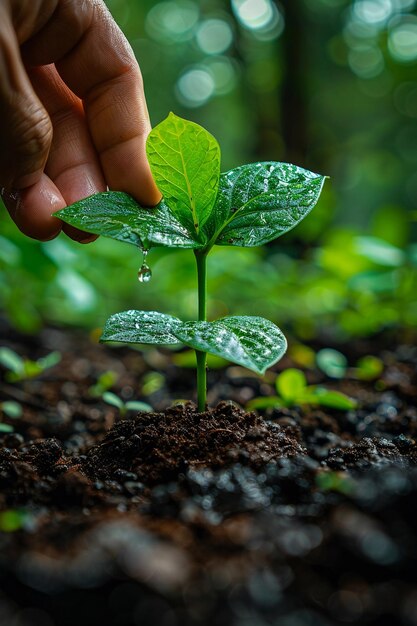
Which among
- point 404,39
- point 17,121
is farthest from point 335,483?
point 404,39

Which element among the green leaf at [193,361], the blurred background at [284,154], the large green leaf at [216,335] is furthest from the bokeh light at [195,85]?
the large green leaf at [216,335]

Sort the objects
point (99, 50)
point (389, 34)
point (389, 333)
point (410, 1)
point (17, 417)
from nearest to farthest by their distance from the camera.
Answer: point (99, 50), point (17, 417), point (389, 333), point (389, 34), point (410, 1)

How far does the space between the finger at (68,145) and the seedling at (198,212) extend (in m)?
0.29

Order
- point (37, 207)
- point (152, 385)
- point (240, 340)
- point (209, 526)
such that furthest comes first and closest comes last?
point (152, 385) < point (37, 207) < point (240, 340) < point (209, 526)

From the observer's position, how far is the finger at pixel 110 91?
3.98 ft

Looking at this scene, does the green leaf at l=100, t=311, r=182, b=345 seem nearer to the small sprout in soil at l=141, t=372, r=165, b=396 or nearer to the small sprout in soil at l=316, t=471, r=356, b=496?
the small sprout in soil at l=316, t=471, r=356, b=496

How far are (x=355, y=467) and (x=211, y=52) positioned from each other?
8.24 m

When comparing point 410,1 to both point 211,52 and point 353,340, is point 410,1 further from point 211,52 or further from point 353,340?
point 353,340

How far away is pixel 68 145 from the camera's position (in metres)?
1.32

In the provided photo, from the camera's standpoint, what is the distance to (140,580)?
0.56 meters

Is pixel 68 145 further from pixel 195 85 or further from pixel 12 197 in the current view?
pixel 195 85

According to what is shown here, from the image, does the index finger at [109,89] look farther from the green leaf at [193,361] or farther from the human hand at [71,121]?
the green leaf at [193,361]

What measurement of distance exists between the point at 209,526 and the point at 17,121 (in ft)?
2.43

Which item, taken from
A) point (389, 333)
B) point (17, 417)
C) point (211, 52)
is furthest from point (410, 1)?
point (17, 417)
